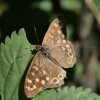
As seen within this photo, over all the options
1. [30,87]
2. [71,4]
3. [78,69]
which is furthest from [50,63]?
[71,4]

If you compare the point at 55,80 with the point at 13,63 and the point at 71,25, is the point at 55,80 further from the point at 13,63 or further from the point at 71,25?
the point at 71,25

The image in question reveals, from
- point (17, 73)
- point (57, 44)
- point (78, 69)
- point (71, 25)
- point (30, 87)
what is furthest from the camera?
point (71, 25)

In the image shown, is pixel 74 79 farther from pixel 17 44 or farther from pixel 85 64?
pixel 17 44

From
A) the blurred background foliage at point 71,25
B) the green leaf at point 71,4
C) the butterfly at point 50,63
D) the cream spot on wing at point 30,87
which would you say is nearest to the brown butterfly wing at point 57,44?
the butterfly at point 50,63

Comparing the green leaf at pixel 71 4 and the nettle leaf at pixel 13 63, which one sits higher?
the green leaf at pixel 71 4

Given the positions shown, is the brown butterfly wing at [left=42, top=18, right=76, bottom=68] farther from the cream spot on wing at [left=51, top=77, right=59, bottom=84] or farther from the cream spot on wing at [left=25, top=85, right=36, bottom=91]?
the cream spot on wing at [left=25, top=85, right=36, bottom=91]

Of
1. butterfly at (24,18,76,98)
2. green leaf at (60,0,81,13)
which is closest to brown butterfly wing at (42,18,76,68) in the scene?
butterfly at (24,18,76,98)

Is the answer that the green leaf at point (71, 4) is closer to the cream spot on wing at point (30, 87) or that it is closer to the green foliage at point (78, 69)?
the green foliage at point (78, 69)
